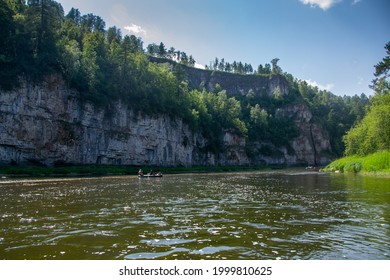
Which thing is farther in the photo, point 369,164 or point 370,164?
point 369,164

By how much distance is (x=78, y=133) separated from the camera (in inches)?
2793

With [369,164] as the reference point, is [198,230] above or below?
below

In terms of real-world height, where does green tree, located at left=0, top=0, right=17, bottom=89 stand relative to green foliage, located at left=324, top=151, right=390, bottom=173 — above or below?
above

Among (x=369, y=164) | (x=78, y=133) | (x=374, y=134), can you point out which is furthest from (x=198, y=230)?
(x=78, y=133)

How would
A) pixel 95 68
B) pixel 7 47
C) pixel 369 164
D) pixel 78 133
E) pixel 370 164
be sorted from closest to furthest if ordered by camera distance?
pixel 370 164, pixel 369 164, pixel 7 47, pixel 78 133, pixel 95 68

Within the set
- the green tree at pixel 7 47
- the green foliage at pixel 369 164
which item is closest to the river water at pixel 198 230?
the green foliage at pixel 369 164

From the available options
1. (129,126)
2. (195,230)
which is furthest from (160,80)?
(195,230)

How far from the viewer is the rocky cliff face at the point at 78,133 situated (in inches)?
2371

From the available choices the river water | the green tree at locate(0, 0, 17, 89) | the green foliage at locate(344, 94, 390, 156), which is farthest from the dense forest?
the river water

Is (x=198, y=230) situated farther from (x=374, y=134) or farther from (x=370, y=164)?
(x=374, y=134)

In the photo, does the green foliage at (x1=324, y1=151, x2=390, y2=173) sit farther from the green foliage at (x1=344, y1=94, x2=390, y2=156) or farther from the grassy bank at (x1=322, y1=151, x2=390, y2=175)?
the green foliage at (x1=344, y1=94, x2=390, y2=156)

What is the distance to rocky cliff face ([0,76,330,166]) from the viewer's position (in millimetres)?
60219
